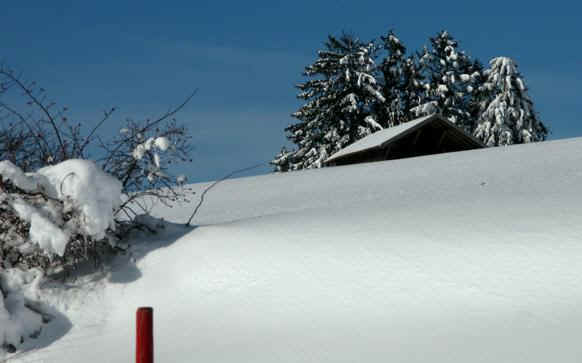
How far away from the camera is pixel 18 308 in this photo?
5461 millimetres

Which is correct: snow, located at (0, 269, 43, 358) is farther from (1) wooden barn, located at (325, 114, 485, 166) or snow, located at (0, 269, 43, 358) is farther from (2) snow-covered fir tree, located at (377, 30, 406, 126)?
(2) snow-covered fir tree, located at (377, 30, 406, 126)

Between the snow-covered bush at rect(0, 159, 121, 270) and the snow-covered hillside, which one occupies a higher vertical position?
the snow-covered bush at rect(0, 159, 121, 270)

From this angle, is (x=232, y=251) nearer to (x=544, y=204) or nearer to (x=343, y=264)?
(x=343, y=264)

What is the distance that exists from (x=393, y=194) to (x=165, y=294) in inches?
164

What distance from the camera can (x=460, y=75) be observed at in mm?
37344

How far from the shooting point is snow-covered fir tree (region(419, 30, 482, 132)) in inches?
1432

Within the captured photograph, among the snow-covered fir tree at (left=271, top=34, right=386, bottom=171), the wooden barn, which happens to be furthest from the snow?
the snow-covered fir tree at (left=271, top=34, right=386, bottom=171)

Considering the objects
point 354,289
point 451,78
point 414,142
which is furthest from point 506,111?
point 354,289

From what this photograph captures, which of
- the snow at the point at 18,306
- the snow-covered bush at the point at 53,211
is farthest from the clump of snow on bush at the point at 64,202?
the snow at the point at 18,306

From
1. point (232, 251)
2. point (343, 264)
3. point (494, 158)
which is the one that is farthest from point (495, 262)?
point (494, 158)

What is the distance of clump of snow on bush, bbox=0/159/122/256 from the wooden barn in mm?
16665

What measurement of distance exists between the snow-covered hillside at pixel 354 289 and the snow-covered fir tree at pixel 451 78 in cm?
3044

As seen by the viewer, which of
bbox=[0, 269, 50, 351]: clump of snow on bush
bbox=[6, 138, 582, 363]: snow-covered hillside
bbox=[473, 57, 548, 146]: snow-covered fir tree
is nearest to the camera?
bbox=[6, 138, 582, 363]: snow-covered hillside

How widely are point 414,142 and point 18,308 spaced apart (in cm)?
1967
